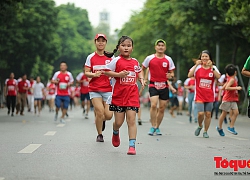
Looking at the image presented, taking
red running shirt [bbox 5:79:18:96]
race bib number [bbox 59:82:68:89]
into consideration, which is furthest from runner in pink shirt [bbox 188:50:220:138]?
red running shirt [bbox 5:79:18:96]

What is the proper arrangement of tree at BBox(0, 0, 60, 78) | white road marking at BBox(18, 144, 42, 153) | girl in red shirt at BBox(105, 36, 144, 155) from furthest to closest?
tree at BBox(0, 0, 60, 78), white road marking at BBox(18, 144, 42, 153), girl in red shirt at BBox(105, 36, 144, 155)

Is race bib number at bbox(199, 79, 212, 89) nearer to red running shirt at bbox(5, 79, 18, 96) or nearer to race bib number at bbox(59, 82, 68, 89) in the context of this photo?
race bib number at bbox(59, 82, 68, 89)

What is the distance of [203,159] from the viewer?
8461mm

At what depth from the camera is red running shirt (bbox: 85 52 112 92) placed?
11375mm

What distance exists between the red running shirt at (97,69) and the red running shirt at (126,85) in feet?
6.71

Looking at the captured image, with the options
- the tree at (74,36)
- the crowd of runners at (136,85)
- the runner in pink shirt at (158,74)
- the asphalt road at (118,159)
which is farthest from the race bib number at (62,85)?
the tree at (74,36)

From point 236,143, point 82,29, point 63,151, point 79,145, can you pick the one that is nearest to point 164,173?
point 63,151

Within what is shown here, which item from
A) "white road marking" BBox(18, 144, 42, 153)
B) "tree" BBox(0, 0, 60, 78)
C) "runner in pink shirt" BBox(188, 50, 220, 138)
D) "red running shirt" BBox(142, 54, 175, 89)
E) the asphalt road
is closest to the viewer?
the asphalt road

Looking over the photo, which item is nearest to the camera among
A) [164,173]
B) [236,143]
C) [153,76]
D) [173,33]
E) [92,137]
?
[164,173]

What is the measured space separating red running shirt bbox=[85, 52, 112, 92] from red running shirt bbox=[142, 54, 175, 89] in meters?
1.97

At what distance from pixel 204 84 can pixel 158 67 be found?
1.13 meters

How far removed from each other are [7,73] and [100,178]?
1653 inches

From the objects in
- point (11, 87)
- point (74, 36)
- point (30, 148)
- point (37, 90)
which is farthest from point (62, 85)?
point (74, 36)

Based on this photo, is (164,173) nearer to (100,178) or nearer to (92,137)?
(100,178)
